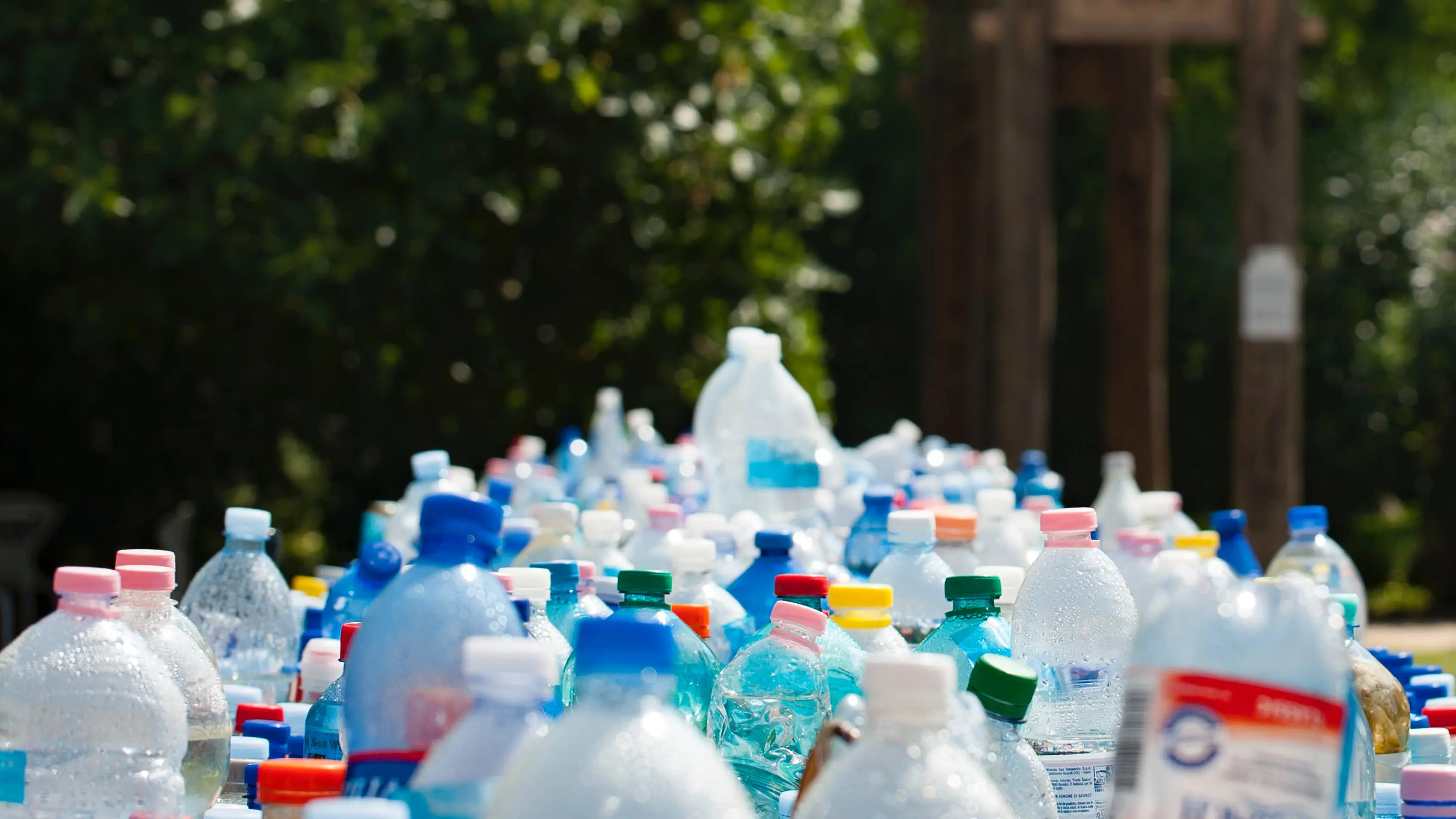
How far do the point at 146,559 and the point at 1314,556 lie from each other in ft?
→ 7.73

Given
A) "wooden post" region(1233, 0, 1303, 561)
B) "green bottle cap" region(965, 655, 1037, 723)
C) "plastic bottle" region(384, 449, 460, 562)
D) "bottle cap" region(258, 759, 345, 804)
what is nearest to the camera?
"bottle cap" region(258, 759, 345, 804)

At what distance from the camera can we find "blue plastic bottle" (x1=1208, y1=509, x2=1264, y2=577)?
3.14 meters

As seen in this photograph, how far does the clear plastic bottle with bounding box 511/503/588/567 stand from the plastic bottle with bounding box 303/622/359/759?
75cm

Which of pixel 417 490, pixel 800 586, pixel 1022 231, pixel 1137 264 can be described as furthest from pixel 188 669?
pixel 1137 264

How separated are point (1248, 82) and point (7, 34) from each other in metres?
5.51

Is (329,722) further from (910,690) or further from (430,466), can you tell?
(430,466)

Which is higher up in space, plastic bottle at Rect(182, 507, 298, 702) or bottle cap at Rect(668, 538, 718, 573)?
bottle cap at Rect(668, 538, 718, 573)

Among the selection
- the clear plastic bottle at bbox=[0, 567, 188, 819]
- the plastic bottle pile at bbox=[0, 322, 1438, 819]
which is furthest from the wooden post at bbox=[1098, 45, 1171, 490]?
the clear plastic bottle at bbox=[0, 567, 188, 819]

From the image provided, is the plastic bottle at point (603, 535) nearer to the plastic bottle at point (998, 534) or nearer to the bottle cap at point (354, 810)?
the plastic bottle at point (998, 534)

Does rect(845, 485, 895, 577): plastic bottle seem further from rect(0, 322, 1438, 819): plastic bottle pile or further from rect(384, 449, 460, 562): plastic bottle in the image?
rect(384, 449, 460, 562): plastic bottle

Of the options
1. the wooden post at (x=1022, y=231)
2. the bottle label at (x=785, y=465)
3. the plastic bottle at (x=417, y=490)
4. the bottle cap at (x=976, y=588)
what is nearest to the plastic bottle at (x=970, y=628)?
the bottle cap at (x=976, y=588)

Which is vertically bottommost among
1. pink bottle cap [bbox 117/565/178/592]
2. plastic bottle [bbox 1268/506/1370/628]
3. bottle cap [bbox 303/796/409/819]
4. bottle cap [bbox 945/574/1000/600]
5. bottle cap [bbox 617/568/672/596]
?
plastic bottle [bbox 1268/506/1370/628]

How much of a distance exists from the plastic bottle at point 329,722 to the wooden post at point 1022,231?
585cm

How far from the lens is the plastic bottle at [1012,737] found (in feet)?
6.03
